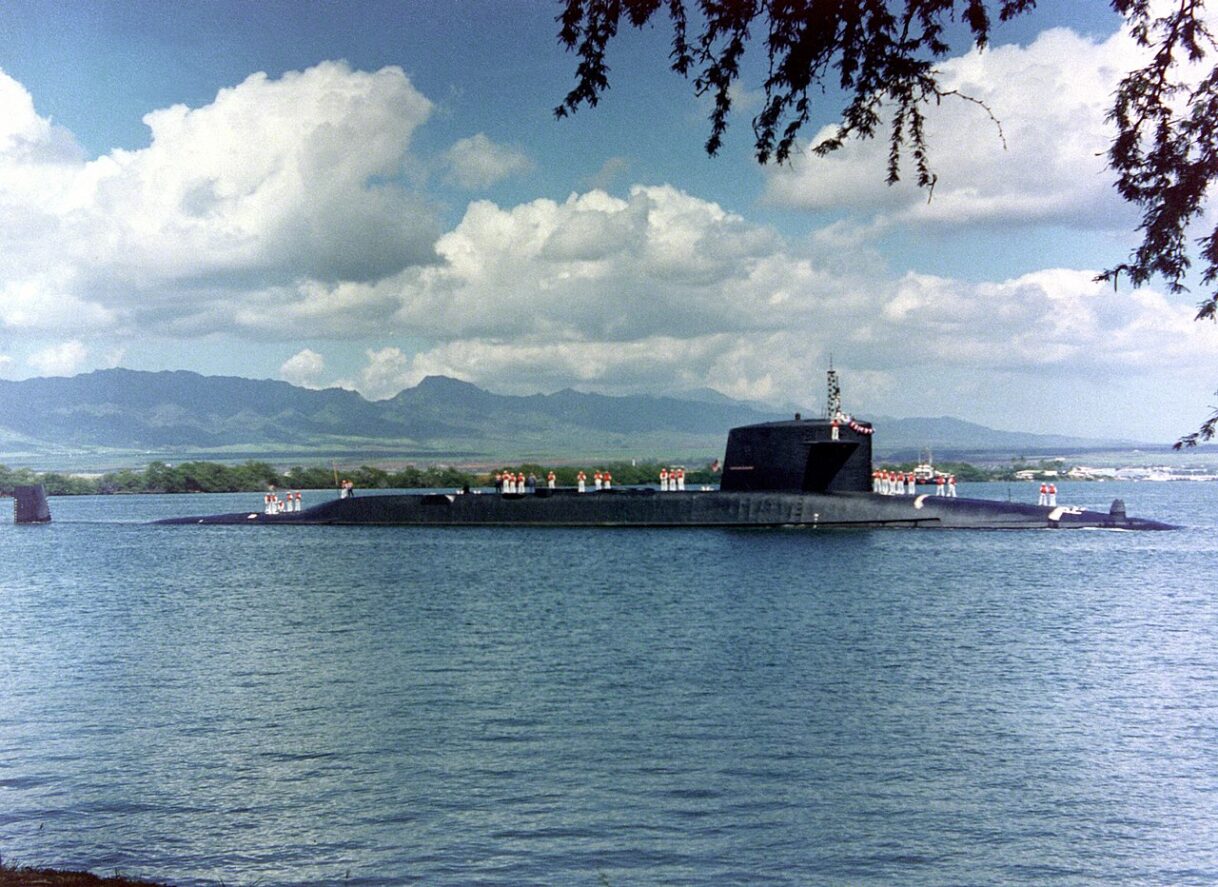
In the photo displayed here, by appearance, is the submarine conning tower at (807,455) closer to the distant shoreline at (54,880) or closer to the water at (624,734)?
the water at (624,734)

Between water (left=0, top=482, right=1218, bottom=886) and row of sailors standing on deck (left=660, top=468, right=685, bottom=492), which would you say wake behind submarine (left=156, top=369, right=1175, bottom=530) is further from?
water (left=0, top=482, right=1218, bottom=886)

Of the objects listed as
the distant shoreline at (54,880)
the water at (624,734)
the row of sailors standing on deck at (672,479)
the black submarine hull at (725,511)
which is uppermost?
the row of sailors standing on deck at (672,479)

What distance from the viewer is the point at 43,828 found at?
11.0 meters

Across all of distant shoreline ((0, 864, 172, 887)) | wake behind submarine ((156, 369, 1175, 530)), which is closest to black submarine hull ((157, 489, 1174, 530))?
wake behind submarine ((156, 369, 1175, 530))

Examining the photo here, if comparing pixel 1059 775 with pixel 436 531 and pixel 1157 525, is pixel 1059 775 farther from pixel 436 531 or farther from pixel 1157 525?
pixel 436 531

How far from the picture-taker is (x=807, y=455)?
4022 cm

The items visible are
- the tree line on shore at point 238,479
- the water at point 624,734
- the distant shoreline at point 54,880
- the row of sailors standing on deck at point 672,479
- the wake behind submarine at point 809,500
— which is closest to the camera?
the distant shoreline at point 54,880

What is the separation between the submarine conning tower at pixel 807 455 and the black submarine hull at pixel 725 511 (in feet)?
1.68

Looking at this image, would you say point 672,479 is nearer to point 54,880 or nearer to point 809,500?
point 809,500

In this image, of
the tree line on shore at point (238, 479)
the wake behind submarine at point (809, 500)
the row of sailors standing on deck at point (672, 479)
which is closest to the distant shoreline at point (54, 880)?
the wake behind submarine at point (809, 500)

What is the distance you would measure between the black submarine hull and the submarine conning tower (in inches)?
20.1

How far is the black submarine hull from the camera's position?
40188 millimetres

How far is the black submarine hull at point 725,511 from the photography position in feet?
132

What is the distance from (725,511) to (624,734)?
28276 mm
